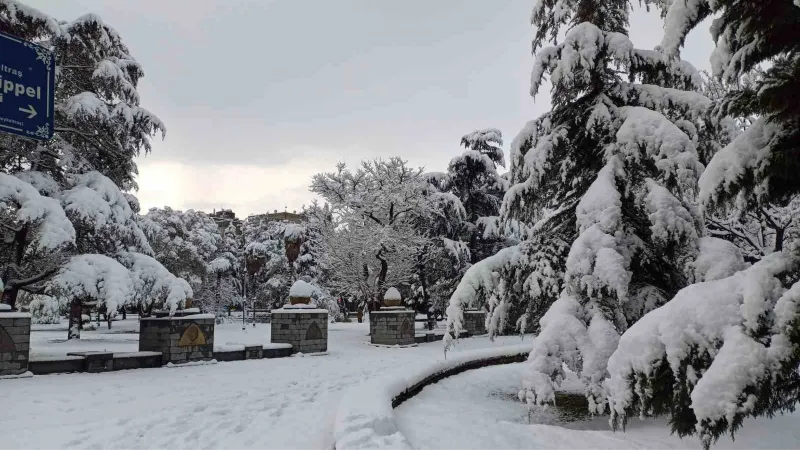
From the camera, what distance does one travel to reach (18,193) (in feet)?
33.4

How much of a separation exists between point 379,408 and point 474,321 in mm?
18231

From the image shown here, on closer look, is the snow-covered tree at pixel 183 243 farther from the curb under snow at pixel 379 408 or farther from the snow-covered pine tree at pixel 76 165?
the curb under snow at pixel 379 408

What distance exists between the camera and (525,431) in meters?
5.67

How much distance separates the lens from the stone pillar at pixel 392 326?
58.4 ft

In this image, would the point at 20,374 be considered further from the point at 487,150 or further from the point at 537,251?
the point at 487,150

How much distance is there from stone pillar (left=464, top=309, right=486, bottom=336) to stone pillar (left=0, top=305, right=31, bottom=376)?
1670cm

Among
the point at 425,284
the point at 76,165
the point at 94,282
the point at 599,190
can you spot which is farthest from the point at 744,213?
the point at 425,284

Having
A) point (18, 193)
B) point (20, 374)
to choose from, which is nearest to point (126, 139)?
point (18, 193)

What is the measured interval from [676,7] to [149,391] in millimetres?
8903

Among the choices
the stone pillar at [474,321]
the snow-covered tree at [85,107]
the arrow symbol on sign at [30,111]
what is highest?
the snow-covered tree at [85,107]

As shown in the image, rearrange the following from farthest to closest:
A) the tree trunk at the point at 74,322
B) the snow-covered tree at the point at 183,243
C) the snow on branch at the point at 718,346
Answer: the snow-covered tree at the point at 183,243 → the tree trunk at the point at 74,322 → the snow on branch at the point at 718,346

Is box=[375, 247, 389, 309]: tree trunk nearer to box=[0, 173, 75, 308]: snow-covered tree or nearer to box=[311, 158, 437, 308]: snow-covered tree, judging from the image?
box=[311, 158, 437, 308]: snow-covered tree

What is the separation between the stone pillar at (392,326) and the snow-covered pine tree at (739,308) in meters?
14.4

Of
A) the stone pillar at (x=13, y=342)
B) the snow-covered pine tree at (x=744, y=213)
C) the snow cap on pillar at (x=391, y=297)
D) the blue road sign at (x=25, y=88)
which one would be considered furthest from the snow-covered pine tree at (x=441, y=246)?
the blue road sign at (x=25, y=88)
